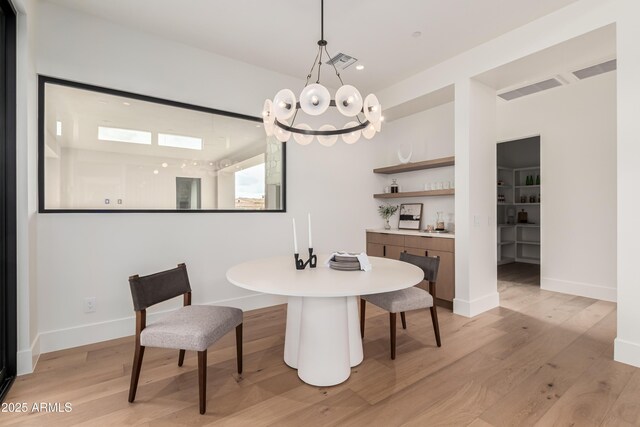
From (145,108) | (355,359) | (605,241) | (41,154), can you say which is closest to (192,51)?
(145,108)

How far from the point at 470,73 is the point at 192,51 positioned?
285cm

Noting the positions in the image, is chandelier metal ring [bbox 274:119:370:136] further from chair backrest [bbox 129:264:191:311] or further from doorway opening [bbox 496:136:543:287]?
doorway opening [bbox 496:136:543:287]

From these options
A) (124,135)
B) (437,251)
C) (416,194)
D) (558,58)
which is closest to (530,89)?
(558,58)

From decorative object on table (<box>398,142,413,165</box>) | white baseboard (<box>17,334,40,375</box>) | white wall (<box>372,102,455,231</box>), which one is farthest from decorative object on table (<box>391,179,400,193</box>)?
white baseboard (<box>17,334,40,375</box>)

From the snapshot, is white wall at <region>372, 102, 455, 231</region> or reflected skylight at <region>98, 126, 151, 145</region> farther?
white wall at <region>372, 102, 455, 231</region>

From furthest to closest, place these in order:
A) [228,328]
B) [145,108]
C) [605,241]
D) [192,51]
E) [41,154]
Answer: [605,241] < [192,51] < [145,108] < [41,154] < [228,328]

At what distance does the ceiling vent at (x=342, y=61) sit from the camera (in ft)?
11.0

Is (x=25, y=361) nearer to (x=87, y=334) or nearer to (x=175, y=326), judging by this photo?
(x=87, y=334)

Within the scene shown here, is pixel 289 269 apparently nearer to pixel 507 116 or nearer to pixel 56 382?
pixel 56 382

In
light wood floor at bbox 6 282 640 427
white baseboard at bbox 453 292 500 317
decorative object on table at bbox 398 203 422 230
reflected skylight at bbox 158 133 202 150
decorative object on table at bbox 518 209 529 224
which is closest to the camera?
light wood floor at bbox 6 282 640 427

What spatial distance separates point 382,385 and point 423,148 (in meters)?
3.29

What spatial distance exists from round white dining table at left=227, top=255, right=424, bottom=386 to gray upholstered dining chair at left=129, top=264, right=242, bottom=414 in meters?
0.29

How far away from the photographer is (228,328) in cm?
199

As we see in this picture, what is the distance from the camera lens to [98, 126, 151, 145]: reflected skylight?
2.71 metres
